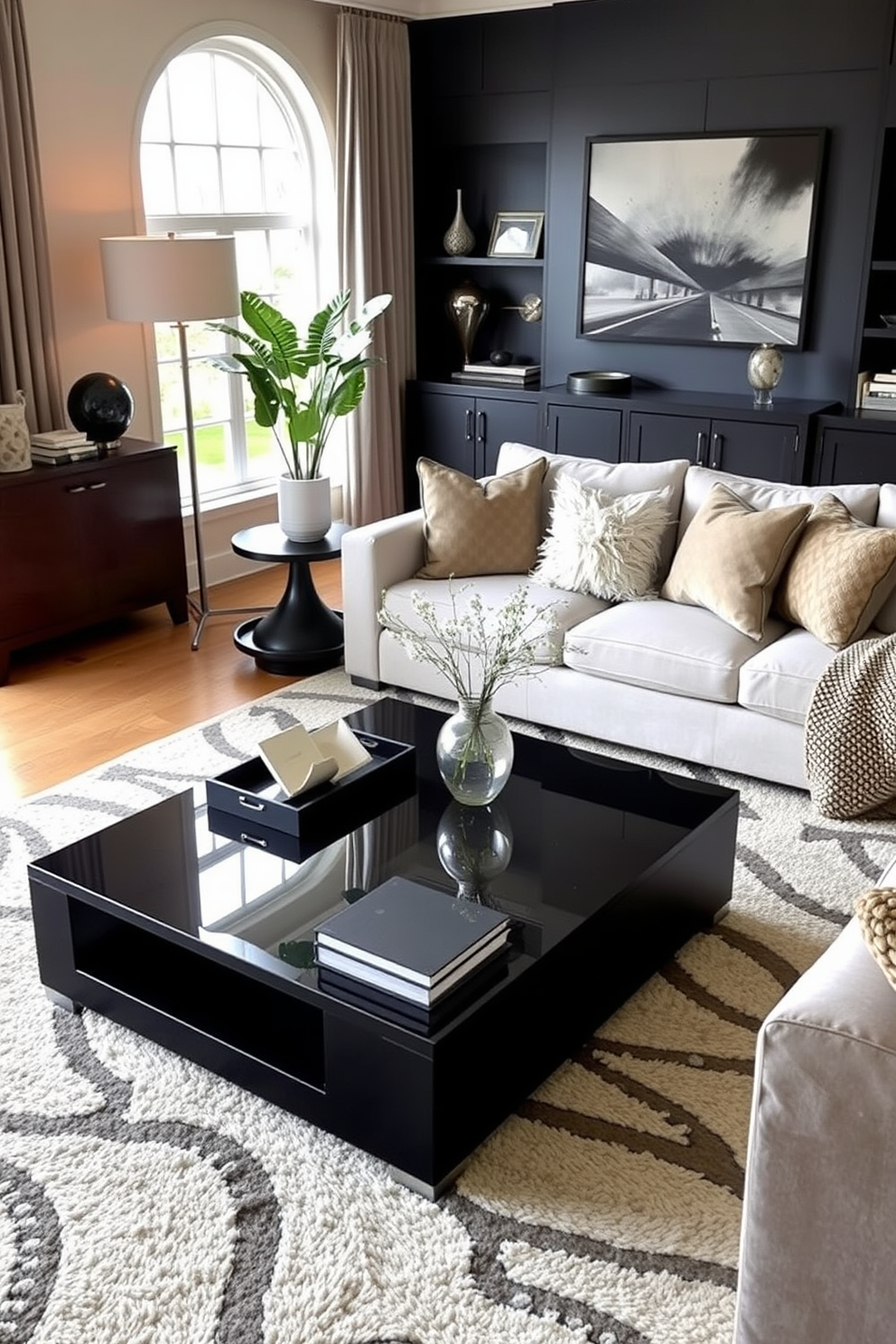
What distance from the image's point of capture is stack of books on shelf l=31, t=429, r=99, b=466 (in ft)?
15.3

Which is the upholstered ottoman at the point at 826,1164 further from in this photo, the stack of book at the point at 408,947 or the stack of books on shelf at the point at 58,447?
the stack of books on shelf at the point at 58,447

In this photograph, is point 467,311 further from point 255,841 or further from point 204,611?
point 255,841

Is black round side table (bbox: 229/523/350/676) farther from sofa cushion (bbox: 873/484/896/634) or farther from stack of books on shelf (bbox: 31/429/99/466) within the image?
sofa cushion (bbox: 873/484/896/634)

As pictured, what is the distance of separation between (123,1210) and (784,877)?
5.87ft

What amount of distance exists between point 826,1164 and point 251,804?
5.06 feet

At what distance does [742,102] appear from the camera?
5.52 m

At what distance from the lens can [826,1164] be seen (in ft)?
5.10

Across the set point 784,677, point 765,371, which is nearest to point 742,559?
point 784,677

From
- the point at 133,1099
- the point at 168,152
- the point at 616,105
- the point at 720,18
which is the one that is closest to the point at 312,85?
the point at 168,152

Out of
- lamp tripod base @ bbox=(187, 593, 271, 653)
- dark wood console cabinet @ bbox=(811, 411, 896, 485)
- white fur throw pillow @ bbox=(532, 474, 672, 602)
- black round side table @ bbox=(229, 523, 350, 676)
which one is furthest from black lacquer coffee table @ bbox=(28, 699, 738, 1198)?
dark wood console cabinet @ bbox=(811, 411, 896, 485)

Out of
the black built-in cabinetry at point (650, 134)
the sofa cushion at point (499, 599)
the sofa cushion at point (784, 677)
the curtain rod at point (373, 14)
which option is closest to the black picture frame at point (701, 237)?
the black built-in cabinetry at point (650, 134)

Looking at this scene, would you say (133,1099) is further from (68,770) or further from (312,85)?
(312,85)

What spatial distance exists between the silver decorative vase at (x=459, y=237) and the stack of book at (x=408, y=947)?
476 cm

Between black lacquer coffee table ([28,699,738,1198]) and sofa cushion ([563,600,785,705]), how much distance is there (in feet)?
2.20
